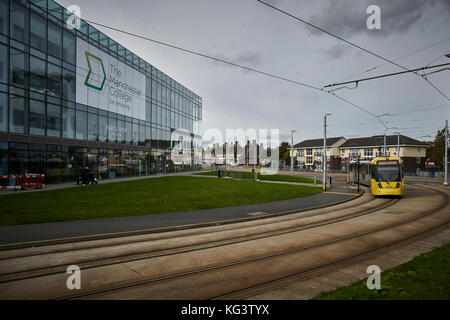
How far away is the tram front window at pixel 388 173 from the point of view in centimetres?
1812

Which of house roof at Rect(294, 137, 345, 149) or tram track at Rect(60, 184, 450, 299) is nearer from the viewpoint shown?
tram track at Rect(60, 184, 450, 299)

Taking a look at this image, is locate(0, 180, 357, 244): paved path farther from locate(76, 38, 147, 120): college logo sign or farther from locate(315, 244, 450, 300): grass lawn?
locate(76, 38, 147, 120): college logo sign

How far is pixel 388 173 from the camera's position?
18.3 m

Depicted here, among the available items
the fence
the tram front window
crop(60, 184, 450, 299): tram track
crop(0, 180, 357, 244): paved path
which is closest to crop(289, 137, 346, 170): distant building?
the tram front window

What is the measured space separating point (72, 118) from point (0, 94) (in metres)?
6.70

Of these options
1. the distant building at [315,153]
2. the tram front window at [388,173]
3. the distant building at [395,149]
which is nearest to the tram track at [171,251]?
the tram front window at [388,173]

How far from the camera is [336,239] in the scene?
27.8 feet

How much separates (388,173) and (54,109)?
29455 millimetres

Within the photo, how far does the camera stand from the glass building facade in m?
20.4

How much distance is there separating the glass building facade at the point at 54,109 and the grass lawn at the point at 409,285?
82.3 feet

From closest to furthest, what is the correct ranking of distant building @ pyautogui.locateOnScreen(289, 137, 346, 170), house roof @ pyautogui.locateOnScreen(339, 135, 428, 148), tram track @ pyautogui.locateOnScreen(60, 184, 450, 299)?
tram track @ pyautogui.locateOnScreen(60, 184, 450, 299) → house roof @ pyautogui.locateOnScreen(339, 135, 428, 148) → distant building @ pyautogui.locateOnScreen(289, 137, 346, 170)

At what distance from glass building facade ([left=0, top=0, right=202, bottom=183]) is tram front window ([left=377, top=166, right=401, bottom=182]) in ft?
92.8
